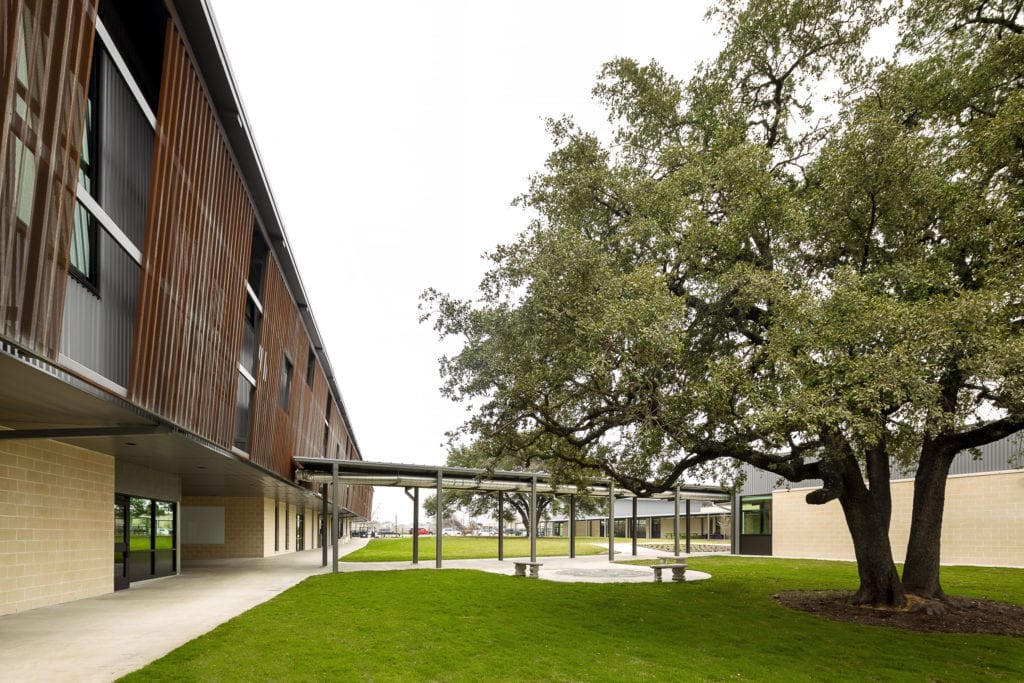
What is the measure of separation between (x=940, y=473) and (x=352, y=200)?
26.4 meters

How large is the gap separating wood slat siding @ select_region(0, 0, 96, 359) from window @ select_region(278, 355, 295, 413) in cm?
1691

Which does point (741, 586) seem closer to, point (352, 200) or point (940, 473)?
point (940, 473)

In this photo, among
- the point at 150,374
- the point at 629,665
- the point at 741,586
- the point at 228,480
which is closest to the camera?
the point at 629,665

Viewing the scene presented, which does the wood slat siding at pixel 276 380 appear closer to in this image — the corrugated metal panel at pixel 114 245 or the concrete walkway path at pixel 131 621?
the concrete walkway path at pixel 131 621

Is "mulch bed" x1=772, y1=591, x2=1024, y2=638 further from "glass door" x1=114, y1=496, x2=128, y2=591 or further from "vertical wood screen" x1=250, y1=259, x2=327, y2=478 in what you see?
"glass door" x1=114, y1=496, x2=128, y2=591

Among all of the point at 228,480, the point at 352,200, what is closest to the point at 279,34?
the point at 228,480

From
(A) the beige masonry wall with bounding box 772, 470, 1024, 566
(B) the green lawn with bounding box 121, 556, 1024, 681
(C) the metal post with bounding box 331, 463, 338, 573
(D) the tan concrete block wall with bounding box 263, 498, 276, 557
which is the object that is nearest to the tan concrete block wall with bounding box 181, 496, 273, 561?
(D) the tan concrete block wall with bounding box 263, 498, 276, 557

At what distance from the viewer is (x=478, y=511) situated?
178 ft

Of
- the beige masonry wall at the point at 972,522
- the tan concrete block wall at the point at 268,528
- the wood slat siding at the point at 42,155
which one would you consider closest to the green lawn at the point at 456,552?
the tan concrete block wall at the point at 268,528

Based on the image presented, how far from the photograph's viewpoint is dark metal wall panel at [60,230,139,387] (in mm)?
8484

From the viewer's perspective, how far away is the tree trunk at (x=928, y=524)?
13.8 meters

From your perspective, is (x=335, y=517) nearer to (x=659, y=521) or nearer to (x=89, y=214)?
(x=89, y=214)

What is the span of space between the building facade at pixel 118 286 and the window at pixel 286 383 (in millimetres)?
3360

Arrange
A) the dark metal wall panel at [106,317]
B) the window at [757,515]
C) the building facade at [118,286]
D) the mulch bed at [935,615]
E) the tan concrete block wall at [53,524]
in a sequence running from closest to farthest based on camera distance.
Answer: the building facade at [118,286]
the dark metal wall panel at [106,317]
the tan concrete block wall at [53,524]
the mulch bed at [935,615]
the window at [757,515]
